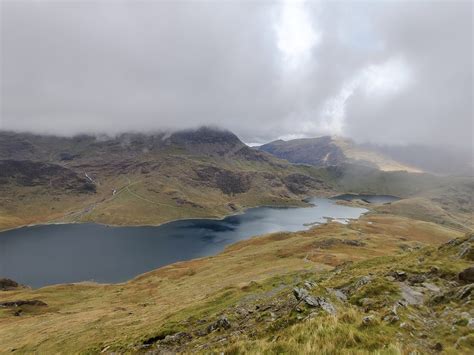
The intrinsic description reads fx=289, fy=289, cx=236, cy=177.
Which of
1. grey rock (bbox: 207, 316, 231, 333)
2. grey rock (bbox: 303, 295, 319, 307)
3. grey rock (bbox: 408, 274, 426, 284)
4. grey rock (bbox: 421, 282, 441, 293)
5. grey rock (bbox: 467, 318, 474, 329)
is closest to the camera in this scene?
grey rock (bbox: 467, 318, 474, 329)

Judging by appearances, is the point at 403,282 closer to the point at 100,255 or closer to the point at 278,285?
the point at 278,285

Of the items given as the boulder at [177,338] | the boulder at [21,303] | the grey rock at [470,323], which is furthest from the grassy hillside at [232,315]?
the boulder at [21,303]

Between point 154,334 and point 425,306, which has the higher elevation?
point 425,306

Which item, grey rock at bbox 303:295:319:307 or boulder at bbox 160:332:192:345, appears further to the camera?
boulder at bbox 160:332:192:345

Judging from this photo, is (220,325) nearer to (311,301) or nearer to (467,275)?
(311,301)

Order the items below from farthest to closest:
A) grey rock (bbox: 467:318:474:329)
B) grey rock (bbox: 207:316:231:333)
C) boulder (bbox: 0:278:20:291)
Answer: boulder (bbox: 0:278:20:291)
grey rock (bbox: 207:316:231:333)
grey rock (bbox: 467:318:474:329)

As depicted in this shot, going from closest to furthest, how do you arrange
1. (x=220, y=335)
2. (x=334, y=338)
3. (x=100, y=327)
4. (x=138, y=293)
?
(x=334, y=338) < (x=220, y=335) < (x=100, y=327) < (x=138, y=293)

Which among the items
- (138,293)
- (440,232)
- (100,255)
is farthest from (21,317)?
(440,232)

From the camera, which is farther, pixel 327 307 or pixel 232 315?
pixel 232 315

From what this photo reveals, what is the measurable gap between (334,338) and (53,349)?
A: 1714 inches

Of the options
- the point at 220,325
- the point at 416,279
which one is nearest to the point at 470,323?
the point at 416,279

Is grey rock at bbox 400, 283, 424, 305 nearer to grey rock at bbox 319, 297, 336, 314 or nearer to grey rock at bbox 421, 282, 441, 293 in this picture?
grey rock at bbox 421, 282, 441, 293

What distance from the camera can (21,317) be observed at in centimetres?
6844

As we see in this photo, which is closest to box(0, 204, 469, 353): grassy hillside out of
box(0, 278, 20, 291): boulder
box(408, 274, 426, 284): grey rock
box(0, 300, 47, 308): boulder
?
box(408, 274, 426, 284): grey rock
